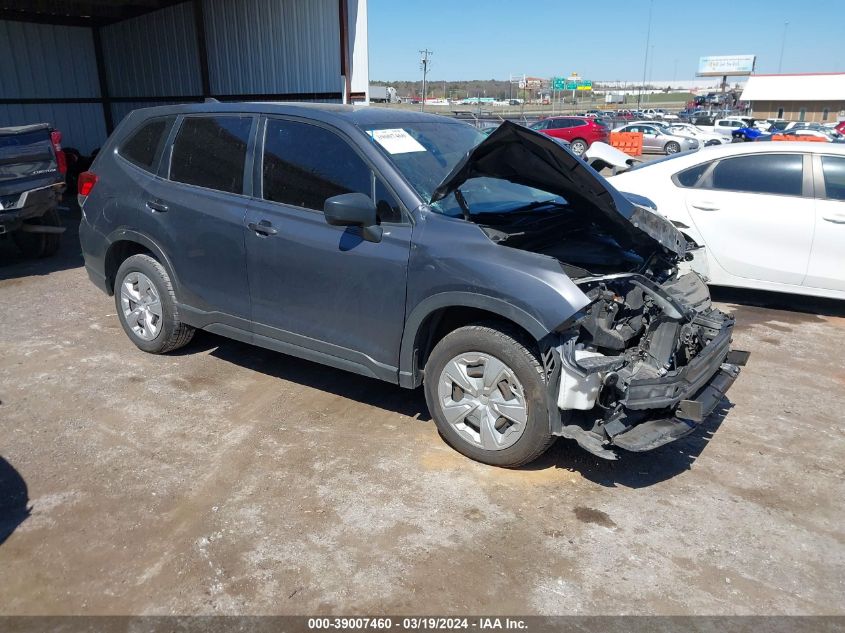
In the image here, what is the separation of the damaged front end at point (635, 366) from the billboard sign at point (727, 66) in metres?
112

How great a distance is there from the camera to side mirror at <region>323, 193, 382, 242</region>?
3.65 m

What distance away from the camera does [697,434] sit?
423 centimetres

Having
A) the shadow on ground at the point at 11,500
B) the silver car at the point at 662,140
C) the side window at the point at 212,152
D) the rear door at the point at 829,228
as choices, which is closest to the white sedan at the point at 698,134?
the silver car at the point at 662,140

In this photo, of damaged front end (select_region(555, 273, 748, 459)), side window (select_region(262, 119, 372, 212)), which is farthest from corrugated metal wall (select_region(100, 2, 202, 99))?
damaged front end (select_region(555, 273, 748, 459))

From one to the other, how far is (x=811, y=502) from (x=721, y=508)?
0.51 meters

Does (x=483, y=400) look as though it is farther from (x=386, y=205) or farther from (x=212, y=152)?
(x=212, y=152)

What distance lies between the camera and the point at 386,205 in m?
3.84

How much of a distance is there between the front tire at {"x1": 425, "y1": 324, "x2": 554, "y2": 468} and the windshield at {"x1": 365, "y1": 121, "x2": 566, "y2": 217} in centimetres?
79

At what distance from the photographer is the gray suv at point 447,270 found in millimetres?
3402

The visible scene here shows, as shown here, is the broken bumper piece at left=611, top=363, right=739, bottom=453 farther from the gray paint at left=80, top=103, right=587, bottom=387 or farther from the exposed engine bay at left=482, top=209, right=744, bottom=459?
the gray paint at left=80, top=103, right=587, bottom=387

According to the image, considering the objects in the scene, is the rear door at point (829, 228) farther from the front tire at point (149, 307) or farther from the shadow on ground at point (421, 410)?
the front tire at point (149, 307)

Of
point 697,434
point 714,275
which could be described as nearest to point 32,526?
point 697,434

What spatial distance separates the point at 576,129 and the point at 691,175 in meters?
24.5

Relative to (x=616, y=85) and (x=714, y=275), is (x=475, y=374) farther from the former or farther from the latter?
(x=616, y=85)
